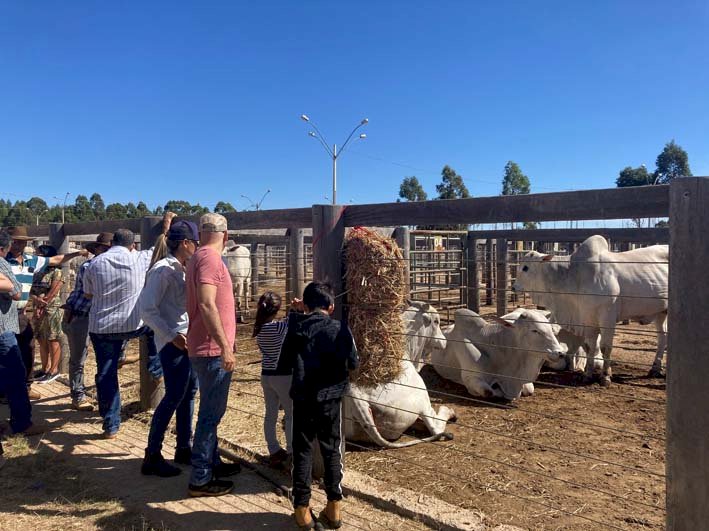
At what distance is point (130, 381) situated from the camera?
678cm

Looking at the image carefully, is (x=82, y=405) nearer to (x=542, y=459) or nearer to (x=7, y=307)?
(x=7, y=307)

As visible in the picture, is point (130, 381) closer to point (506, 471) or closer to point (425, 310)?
point (425, 310)

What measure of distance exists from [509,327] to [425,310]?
108 cm

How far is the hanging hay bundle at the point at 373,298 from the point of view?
362 cm

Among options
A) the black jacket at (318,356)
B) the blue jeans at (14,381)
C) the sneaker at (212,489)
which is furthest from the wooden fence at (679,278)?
the blue jeans at (14,381)

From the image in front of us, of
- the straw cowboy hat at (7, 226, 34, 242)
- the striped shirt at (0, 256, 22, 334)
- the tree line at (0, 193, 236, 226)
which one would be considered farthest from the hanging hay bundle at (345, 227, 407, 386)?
the tree line at (0, 193, 236, 226)

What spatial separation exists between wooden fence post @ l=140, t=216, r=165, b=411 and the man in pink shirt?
2.08 m

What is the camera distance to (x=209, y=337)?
3373 mm

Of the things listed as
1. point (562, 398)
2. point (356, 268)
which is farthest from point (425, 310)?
point (356, 268)

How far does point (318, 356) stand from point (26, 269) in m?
4.06

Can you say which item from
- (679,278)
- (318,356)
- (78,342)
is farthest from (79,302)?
(679,278)

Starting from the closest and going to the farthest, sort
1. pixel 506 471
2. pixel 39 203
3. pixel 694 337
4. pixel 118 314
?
pixel 694 337
pixel 506 471
pixel 118 314
pixel 39 203

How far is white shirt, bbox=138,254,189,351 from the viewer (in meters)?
3.72

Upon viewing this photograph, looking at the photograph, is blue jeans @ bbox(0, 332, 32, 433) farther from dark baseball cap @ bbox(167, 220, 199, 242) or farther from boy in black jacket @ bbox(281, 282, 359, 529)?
boy in black jacket @ bbox(281, 282, 359, 529)
